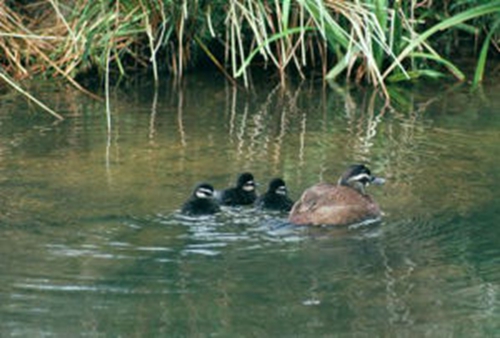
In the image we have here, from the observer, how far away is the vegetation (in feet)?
40.0

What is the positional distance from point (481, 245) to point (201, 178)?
2.45 metres

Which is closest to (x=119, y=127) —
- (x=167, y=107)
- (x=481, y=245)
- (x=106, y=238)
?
(x=167, y=107)

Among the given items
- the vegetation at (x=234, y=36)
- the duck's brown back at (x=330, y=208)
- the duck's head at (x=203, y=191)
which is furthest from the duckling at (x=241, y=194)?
the vegetation at (x=234, y=36)

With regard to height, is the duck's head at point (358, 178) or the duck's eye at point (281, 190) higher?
the duck's head at point (358, 178)

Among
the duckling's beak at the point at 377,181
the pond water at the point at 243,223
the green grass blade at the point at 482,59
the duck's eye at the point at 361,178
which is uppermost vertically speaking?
the green grass blade at the point at 482,59

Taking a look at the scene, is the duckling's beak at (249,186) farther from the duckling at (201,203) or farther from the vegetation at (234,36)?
the vegetation at (234,36)

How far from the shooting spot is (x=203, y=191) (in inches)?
344

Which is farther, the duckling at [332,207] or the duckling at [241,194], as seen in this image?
the duckling at [241,194]

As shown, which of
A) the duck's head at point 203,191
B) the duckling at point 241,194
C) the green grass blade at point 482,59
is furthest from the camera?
the green grass blade at point 482,59

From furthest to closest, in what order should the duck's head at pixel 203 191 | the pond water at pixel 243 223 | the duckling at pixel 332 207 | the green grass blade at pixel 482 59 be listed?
the green grass blade at pixel 482 59, the duck's head at pixel 203 191, the duckling at pixel 332 207, the pond water at pixel 243 223

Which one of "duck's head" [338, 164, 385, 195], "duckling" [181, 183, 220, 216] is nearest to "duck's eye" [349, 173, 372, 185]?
"duck's head" [338, 164, 385, 195]

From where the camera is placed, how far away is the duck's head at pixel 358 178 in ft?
29.1

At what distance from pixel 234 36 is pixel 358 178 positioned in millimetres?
4494

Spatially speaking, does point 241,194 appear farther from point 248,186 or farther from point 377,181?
point 377,181
